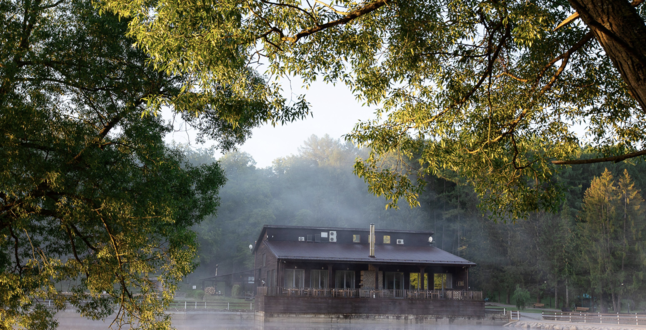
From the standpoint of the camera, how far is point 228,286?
46.5m

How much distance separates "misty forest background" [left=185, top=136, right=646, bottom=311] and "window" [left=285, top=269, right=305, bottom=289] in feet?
22.8

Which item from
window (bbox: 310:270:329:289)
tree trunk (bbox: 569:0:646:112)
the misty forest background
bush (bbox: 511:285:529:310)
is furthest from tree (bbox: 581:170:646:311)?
tree trunk (bbox: 569:0:646:112)

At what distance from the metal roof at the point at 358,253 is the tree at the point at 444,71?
18961 millimetres

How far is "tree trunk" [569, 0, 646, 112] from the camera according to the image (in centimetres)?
409

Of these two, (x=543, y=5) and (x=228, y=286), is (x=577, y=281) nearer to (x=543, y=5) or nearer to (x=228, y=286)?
(x=228, y=286)

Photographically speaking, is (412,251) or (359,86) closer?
(359,86)

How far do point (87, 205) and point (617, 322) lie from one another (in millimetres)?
28011

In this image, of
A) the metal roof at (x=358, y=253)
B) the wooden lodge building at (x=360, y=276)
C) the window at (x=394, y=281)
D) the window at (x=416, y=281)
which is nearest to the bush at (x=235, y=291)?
the wooden lodge building at (x=360, y=276)

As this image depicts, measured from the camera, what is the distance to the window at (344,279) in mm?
29094

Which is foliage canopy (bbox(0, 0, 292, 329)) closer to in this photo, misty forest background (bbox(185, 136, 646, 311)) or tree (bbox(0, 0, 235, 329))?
tree (bbox(0, 0, 235, 329))

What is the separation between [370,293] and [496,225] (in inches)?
701

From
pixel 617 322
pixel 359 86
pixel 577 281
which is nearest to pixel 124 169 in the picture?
pixel 359 86

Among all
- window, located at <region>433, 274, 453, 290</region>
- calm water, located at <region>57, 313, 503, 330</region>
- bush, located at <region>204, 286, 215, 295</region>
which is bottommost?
bush, located at <region>204, 286, 215, 295</region>

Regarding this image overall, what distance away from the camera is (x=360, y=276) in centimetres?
2903
